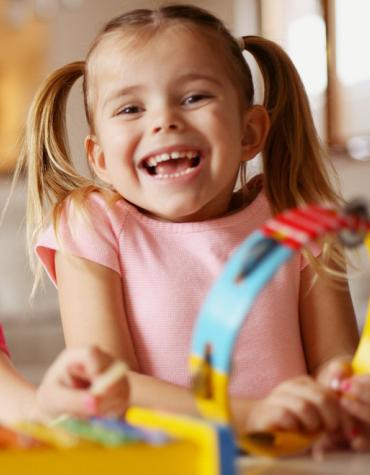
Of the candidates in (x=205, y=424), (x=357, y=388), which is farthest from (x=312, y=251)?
(x=205, y=424)

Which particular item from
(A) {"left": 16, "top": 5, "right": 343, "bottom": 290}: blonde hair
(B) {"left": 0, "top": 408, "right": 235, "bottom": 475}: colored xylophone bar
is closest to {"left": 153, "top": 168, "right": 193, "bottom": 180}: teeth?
(A) {"left": 16, "top": 5, "right": 343, "bottom": 290}: blonde hair

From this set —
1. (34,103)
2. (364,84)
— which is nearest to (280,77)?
(34,103)

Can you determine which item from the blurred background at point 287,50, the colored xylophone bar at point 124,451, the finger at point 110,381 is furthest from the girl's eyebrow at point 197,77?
the blurred background at point 287,50

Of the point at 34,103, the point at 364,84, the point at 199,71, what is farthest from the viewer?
the point at 364,84

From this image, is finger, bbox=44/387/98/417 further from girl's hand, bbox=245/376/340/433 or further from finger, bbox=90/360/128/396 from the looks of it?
girl's hand, bbox=245/376/340/433

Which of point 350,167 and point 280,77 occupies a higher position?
point 280,77

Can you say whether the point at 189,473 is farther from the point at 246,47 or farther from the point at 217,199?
the point at 246,47

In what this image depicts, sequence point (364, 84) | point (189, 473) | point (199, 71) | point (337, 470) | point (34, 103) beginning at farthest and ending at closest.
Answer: point (364, 84) < point (34, 103) < point (199, 71) < point (337, 470) < point (189, 473)

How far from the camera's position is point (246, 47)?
1255mm

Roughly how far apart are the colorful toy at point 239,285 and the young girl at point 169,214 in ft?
1.26

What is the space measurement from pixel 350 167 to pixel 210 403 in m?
3.25

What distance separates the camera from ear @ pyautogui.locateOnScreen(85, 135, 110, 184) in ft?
3.80

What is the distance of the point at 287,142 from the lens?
123cm

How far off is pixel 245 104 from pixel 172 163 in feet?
0.51
